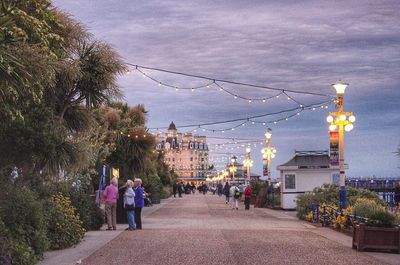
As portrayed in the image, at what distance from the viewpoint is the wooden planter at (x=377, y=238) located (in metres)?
16.0

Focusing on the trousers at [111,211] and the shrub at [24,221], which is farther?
the trousers at [111,211]

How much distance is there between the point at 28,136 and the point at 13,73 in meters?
7.79

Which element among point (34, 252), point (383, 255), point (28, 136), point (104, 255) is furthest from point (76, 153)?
point (383, 255)

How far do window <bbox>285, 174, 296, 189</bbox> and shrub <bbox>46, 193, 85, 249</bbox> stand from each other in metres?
23.2

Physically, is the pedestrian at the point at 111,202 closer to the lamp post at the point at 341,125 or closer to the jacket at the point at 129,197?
the jacket at the point at 129,197

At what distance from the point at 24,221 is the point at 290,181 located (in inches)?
1095

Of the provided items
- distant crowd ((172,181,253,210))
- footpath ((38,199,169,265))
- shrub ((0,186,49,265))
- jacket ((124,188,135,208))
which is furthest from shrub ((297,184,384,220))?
shrub ((0,186,49,265))

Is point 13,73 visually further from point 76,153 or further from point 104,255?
point 76,153

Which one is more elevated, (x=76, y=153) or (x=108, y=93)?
(x=108, y=93)

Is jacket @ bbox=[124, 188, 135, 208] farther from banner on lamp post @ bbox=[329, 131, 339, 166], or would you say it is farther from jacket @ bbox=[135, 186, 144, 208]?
banner on lamp post @ bbox=[329, 131, 339, 166]

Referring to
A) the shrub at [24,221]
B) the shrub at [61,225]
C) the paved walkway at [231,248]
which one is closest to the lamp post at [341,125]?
the paved walkway at [231,248]

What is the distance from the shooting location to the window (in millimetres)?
39250

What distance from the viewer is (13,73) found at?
8.39 meters

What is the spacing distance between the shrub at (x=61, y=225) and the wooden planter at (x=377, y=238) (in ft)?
23.1
